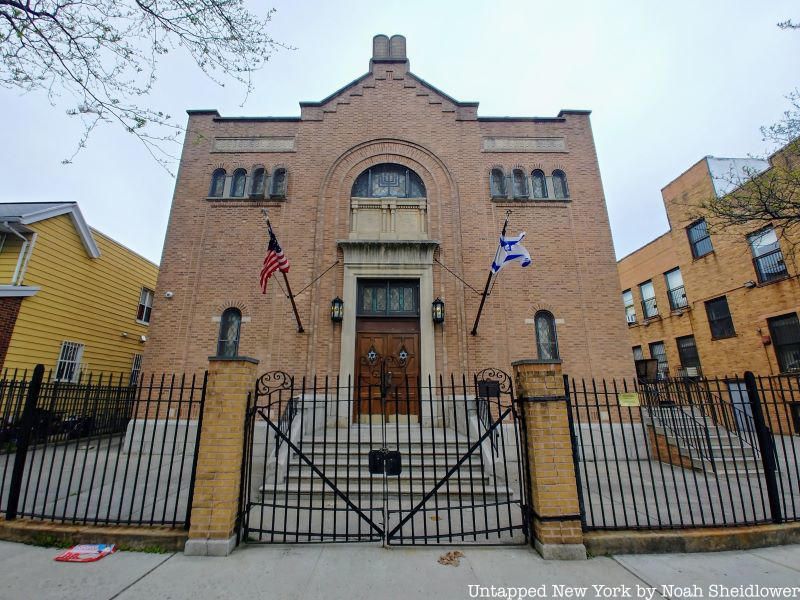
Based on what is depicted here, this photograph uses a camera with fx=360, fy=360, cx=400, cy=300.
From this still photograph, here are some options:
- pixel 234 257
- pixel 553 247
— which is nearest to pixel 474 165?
pixel 553 247

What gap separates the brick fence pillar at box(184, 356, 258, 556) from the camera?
403 centimetres

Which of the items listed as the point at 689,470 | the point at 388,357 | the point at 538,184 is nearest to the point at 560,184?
the point at 538,184

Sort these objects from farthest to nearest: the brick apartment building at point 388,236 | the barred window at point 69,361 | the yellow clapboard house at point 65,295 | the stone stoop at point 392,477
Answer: the barred window at point 69,361
the yellow clapboard house at point 65,295
the brick apartment building at point 388,236
the stone stoop at point 392,477

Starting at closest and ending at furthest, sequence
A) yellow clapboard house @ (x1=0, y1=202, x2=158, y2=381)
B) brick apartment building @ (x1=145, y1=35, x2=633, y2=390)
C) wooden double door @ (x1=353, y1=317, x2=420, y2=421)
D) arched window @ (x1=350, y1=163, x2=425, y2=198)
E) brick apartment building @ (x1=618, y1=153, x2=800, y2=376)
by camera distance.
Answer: wooden double door @ (x1=353, y1=317, x2=420, y2=421), brick apartment building @ (x1=145, y1=35, x2=633, y2=390), yellow clapboard house @ (x1=0, y1=202, x2=158, y2=381), arched window @ (x1=350, y1=163, x2=425, y2=198), brick apartment building @ (x1=618, y1=153, x2=800, y2=376)

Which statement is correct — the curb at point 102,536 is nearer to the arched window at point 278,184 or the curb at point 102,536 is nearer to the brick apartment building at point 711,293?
the arched window at point 278,184

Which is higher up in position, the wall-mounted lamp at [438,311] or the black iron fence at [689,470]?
the wall-mounted lamp at [438,311]

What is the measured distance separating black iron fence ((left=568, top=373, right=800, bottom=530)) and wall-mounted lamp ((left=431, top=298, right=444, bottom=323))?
12.3 ft

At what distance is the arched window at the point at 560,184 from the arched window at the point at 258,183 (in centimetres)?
924

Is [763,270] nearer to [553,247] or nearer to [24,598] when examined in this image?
[553,247]

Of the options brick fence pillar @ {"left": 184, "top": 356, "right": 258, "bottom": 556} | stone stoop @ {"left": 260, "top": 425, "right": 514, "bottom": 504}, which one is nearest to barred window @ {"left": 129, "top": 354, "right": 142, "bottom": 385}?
stone stoop @ {"left": 260, "top": 425, "right": 514, "bottom": 504}

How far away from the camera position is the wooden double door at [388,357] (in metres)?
9.43

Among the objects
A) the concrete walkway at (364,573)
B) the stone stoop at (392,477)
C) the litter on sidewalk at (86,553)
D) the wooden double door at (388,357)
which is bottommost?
the concrete walkway at (364,573)

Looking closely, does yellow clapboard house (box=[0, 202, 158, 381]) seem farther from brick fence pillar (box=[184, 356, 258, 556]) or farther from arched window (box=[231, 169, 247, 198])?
brick fence pillar (box=[184, 356, 258, 556])

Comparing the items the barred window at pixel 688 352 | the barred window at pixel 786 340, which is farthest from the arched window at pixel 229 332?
the barred window at pixel 688 352
